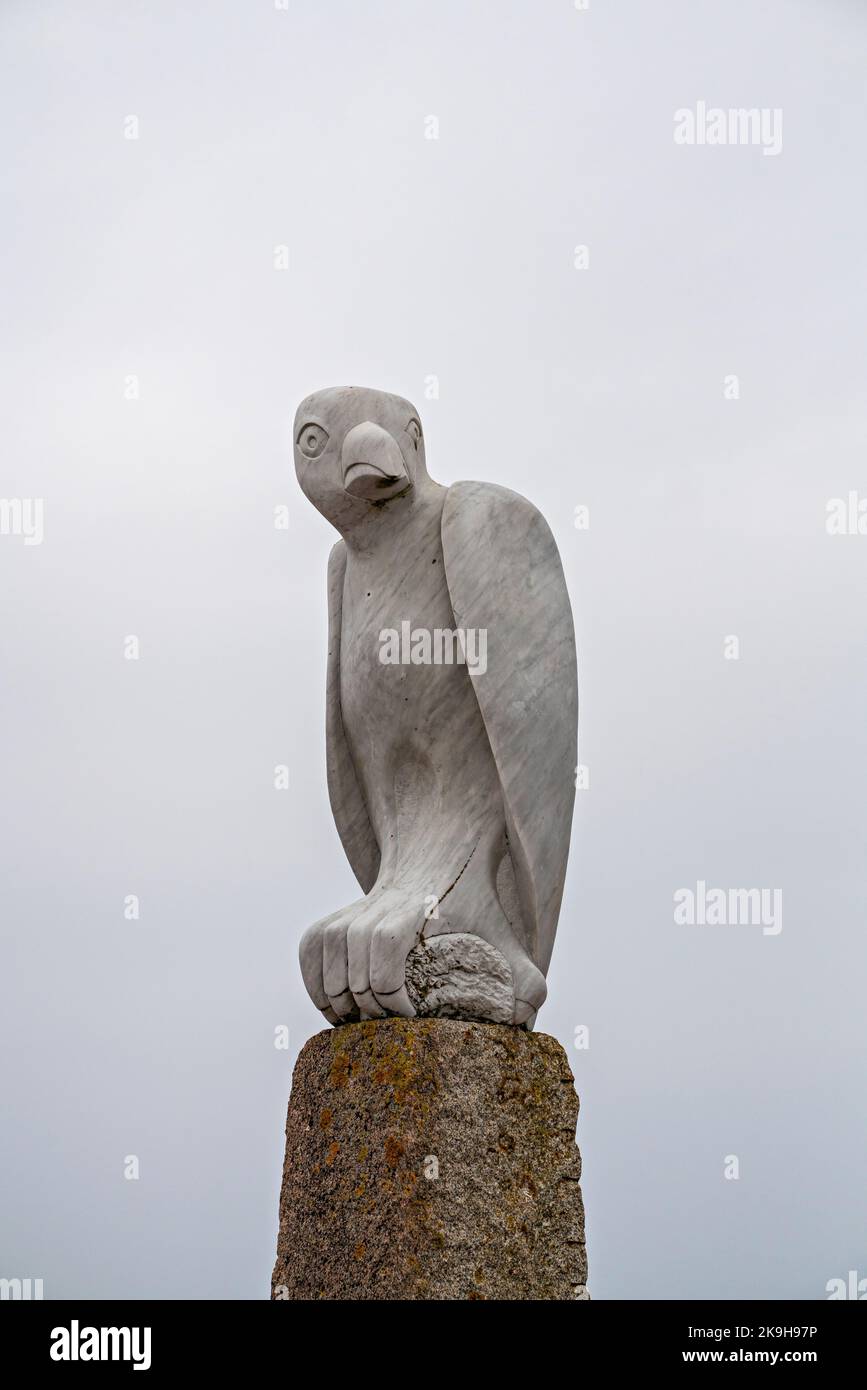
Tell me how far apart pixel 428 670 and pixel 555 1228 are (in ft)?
7.13

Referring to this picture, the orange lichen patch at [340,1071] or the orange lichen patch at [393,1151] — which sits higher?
the orange lichen patch at [340,1071]

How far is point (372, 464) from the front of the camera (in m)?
8.46

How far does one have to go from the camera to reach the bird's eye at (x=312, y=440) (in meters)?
8.66

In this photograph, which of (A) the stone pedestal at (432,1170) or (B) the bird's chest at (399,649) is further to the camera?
(B) the bird's chest at (399,649)

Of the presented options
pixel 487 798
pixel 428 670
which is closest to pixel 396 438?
pixel 428 670

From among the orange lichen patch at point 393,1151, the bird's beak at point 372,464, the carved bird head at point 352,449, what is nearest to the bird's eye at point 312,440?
the carved bird head at point 352,449

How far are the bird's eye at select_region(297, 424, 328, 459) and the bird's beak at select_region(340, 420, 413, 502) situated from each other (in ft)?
0.37

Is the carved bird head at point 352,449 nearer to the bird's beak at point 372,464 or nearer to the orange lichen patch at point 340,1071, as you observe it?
the bird's beak at point 372,464

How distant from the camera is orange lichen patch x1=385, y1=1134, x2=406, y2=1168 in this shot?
25.7ft

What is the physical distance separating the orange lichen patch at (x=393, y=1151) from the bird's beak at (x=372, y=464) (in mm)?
2499

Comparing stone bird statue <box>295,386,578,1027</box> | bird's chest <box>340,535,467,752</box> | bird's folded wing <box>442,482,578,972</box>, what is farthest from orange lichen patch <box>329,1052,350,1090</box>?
bird's chest <box>340,535,467,752</box>

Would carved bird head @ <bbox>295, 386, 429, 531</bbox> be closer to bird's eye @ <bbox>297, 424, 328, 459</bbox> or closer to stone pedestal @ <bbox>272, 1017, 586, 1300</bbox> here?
bird's eye @ <bbox>297, 424, 328, 459</bbox>

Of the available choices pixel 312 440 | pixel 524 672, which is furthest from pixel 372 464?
pixel 524 672

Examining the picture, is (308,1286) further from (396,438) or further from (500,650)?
(396,438)
